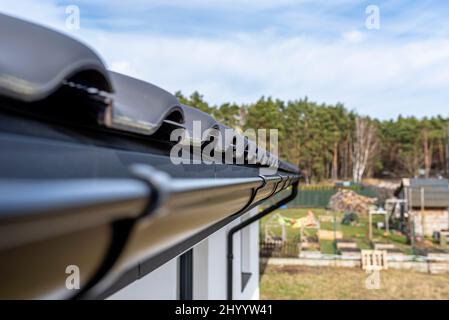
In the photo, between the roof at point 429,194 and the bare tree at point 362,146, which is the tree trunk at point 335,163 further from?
the roof at point 429,194

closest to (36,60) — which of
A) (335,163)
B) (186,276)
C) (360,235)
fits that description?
(186,276)

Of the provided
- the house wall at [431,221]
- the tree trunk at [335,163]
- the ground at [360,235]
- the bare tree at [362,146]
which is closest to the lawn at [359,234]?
the ground at [360,235]

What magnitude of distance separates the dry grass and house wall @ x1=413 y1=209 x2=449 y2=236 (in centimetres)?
440

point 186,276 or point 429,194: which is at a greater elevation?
point 429,194

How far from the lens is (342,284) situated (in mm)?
10375

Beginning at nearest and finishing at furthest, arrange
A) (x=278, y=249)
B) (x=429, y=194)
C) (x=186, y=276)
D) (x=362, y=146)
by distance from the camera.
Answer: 1. (x=186, y=276)
2. (x=278, y=249)
3. (x=429, y=194)
4. (x=362, y=146)

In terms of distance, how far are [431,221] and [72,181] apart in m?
16.8

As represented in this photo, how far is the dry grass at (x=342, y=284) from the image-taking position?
947cm

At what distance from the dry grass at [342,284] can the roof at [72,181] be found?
921 cm

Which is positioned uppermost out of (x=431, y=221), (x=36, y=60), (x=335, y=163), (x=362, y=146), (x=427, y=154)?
(x=362, y=146)
